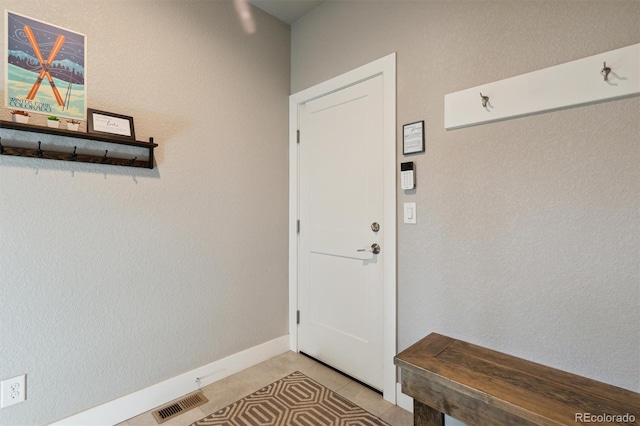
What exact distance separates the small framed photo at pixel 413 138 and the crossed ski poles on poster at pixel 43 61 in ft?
6.13

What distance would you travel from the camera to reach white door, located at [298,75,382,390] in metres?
2.02

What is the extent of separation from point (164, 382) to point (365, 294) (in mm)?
1399

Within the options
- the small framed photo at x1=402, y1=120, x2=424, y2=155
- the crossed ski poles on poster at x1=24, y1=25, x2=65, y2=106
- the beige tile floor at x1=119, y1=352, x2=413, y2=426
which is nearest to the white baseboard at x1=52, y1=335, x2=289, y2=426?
the beige tile floor at x1=119, y1=352, x2=413, y2=426

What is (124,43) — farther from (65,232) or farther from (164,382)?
(164,382)

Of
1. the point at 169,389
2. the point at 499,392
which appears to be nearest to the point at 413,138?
the point at 499,392

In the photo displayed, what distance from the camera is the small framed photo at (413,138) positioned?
69.6 inches

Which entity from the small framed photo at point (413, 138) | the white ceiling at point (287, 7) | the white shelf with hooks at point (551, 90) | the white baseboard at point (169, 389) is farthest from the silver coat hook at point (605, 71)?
the white baseboard at point (169, 389)

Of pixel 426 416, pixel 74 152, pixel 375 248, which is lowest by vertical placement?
pixel 426 416

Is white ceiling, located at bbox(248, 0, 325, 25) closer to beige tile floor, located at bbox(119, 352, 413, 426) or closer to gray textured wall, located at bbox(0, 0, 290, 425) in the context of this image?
gray textured wall, located at bbox(0, 0, 290, 425)

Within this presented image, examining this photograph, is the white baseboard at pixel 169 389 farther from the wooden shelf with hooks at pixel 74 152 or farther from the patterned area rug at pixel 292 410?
the wooden shelf with hooks at pixel 74 152

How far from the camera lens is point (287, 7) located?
7.80ft

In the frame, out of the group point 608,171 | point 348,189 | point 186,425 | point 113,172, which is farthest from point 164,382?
point 608,171

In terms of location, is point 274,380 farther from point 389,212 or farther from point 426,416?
point 389,212

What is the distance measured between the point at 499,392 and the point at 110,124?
2.25m
